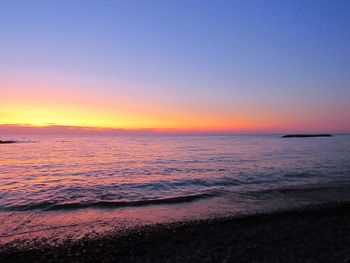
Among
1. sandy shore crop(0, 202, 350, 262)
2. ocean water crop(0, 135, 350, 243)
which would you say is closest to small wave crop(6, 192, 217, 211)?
ocean water crop(0, 135, 350, 243)

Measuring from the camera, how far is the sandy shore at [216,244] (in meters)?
7.96

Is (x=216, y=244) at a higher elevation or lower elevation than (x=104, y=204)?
higher

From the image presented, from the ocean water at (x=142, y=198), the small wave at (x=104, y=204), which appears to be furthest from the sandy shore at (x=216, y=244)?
the small wave at (x=104, y=204)

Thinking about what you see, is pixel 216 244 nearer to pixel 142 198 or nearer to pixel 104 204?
pixel 104 204

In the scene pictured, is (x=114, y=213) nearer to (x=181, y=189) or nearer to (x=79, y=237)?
(x=79, y=237)

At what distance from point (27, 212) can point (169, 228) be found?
7475mm

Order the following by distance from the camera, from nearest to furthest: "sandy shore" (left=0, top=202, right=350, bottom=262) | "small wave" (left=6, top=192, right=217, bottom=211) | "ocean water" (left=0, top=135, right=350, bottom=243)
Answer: "sandy shore" (left=0, top=202, right=350, bottom=262), "ocean water" (left=0, top=135, right=350, bottom=243), "small wave" (left=6, top=192, right=217, bottom=211)

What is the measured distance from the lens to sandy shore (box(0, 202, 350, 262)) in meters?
7.96

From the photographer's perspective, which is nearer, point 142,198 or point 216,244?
point 216,244

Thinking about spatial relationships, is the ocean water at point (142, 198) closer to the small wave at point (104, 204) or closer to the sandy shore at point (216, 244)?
the small wave at point (104, 204)

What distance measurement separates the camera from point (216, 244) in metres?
8.91

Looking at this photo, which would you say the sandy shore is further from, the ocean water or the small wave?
the small wave

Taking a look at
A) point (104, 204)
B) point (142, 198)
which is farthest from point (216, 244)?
point (142, 198)

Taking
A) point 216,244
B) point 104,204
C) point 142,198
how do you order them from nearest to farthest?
point 216,244 → point 104,204 → point 142,198
